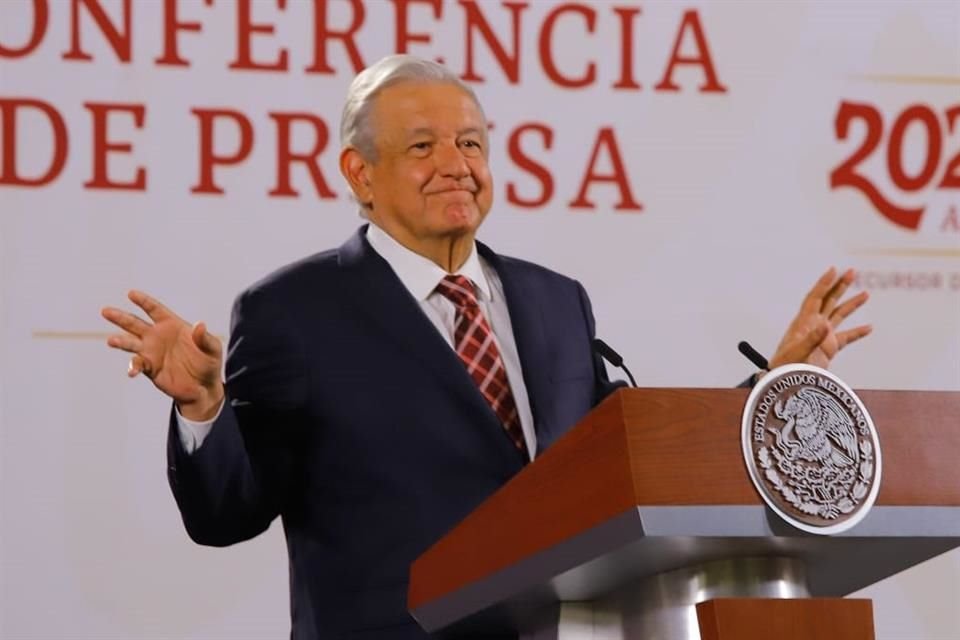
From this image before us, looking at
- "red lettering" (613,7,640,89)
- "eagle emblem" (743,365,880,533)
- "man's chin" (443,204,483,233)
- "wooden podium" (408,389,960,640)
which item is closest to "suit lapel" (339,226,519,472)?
"man's chin" (443,204,483,233)

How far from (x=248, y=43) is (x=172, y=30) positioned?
14 cm

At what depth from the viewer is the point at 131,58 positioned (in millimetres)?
3145

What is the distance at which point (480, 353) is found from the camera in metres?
2.30

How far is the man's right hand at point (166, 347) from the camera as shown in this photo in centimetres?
185

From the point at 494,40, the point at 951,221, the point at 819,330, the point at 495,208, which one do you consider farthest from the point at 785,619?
the point at 951,221

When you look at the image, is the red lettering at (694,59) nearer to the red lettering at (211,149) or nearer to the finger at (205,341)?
the red lettering at (211,149)

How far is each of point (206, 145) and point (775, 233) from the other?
1103 millimetres

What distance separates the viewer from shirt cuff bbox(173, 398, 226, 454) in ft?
6.65

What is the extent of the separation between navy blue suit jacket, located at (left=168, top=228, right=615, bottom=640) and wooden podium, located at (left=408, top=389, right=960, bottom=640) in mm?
506

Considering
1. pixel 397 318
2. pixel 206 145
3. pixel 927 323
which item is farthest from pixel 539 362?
pixel 927 323

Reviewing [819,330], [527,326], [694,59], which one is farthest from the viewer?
[694,59]

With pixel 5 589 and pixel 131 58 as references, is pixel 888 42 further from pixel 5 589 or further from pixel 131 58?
pixel 5 589

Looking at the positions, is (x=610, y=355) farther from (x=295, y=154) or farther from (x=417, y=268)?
(x=295, y=154)

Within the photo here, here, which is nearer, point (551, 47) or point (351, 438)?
point (351, 438)
